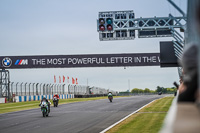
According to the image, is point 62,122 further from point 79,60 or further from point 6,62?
point 6,62

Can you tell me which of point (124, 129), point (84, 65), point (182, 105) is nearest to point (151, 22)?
point (124, 129)

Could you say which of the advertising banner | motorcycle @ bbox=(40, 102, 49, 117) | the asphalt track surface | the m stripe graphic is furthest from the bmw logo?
motorcycle @ bbox=(40, 102, 49, 117)

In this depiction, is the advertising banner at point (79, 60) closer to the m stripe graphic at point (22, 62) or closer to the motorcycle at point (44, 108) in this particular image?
the m stripe graphic at point (22, 62)

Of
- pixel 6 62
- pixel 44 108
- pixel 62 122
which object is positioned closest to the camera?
pixel 62 122

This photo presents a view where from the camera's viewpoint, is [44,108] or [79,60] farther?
[79,60]

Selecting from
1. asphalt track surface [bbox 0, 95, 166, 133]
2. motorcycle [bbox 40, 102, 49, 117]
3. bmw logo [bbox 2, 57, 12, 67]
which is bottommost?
asphalt track surface [bbox 0, 95, 166, 133]

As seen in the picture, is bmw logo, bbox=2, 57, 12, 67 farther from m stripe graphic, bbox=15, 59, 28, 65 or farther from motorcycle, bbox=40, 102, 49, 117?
motorcycle, bbox=40, 102, 49, 117

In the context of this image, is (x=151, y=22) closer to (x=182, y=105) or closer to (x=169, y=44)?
(x=169, y=44)

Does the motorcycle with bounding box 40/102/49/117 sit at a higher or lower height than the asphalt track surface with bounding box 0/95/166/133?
higher

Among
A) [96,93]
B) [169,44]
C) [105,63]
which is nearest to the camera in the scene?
[169,44]

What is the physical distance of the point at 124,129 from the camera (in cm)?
1209

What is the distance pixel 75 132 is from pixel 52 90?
41.7 meters

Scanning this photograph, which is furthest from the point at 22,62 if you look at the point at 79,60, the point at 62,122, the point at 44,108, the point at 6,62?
the point at 62,122

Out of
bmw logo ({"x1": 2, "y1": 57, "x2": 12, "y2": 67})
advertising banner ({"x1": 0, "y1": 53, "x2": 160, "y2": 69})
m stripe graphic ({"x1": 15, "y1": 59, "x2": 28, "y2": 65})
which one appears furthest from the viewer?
m stripe graphic ({"x1": 15, "y1": 59, "x2": 28, "y2": 65})
